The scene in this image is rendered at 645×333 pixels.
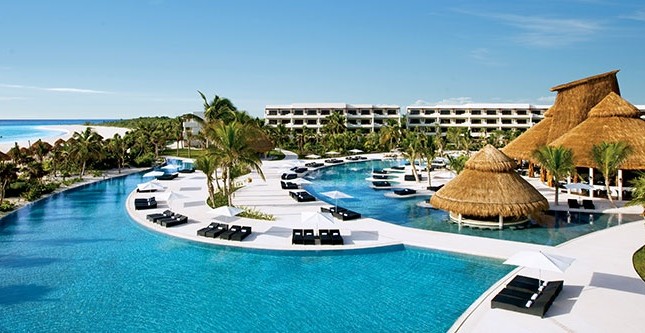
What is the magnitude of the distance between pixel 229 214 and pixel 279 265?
17.1 ft

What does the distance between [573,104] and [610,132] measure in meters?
7.02

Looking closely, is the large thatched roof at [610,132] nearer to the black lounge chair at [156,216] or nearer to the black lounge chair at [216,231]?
the black lounge chair at [216,231]

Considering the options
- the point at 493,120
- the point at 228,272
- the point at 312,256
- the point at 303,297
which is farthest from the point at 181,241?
the point at 493,120

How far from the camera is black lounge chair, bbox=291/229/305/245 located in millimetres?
18337

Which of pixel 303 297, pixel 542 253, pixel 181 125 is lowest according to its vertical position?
pixel 303 297

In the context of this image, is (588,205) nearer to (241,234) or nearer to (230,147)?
(241,234)

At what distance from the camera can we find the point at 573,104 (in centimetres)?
3656

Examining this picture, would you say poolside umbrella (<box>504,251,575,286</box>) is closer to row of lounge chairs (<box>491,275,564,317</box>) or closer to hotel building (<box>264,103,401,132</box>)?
row of lounge chairs (<box>491,275,564,317</box>)

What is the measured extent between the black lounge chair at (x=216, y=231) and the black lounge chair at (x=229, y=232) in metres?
0.21

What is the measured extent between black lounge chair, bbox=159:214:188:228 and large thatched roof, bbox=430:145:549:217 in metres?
13.3

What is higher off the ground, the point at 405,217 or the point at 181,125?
the point at 181,125

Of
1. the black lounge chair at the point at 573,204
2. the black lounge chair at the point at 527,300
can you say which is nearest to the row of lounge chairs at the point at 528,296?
the black lounge chair at the point at 527,300

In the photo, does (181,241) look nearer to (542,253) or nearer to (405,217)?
(405,217)

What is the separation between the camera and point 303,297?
13.6m
